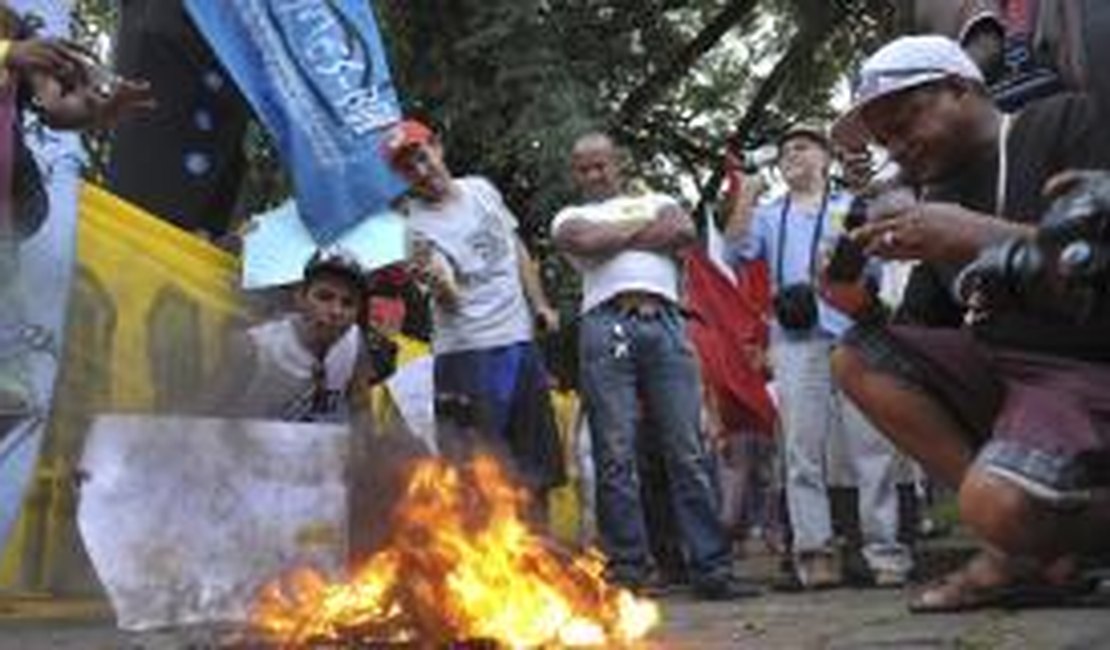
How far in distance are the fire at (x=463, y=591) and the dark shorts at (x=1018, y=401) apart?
3.50 ft

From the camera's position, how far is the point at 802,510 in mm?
7363

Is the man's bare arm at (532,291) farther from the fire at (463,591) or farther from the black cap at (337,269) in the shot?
the fire at (463,591)

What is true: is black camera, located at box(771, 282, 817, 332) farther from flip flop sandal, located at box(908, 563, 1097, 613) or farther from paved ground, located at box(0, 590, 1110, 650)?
flip flop sandal, located at box(908, 563, 1097, 613)

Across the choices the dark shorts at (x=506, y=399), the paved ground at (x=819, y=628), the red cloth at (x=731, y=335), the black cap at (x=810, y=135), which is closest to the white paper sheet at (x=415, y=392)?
the dark shorts at (x=506, y=399)

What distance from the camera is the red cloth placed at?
9.44m

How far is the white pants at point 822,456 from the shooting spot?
7.30 metres

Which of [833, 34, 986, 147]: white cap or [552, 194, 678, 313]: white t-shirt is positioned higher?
[833, 34, 986, 147]: white cap

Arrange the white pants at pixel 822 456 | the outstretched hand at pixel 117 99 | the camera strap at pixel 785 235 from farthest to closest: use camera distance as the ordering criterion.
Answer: the camera strap at pixel 785 235, the white pants at pixel 822 456, the outstretched hand at pixel 117 99

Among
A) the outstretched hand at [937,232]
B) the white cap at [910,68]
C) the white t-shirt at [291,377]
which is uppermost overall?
the white cap at [910,68]

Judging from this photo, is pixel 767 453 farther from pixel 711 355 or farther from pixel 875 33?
pixel 875 33

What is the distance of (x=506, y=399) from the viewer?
746cm

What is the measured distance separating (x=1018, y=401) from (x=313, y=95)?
144 inches

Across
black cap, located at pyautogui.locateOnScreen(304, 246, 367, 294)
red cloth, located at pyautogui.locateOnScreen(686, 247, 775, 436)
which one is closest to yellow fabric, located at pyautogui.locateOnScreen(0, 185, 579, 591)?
black cap, located at pyautogui.locateOnScreen(304, 246, 367, 294)

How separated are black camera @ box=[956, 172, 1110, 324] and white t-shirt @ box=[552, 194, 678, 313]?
8.81 ft
